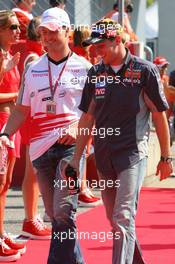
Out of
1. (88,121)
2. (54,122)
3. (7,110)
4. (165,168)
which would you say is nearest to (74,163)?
(88,121)

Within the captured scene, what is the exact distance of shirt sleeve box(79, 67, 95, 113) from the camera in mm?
5527

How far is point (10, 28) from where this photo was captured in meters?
6.45

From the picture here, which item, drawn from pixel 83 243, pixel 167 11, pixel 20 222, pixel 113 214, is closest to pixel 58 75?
pixel 113 214

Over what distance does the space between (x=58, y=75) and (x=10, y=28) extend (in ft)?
2.91

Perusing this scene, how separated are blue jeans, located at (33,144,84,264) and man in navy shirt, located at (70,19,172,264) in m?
Result: 0.21

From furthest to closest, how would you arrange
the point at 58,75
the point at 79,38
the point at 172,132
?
the point at 172,132 → the point at 79,38 → the point at 58,75

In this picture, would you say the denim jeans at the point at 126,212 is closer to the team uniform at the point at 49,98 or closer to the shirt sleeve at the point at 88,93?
the shirt sleeve at the point at 88,93

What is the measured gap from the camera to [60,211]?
5605 millimetres

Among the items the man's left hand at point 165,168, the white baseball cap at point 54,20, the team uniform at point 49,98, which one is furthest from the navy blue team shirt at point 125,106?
the white baseball cap at point 54,20

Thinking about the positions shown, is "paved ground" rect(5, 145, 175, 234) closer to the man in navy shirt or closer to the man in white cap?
the man in white cap

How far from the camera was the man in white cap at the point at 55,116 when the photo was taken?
564cm

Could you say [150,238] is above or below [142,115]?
below

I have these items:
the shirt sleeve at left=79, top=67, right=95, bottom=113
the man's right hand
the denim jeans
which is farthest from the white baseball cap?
the denim jeans

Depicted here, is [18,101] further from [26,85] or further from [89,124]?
[89,124]
